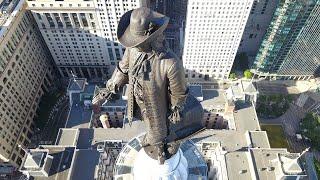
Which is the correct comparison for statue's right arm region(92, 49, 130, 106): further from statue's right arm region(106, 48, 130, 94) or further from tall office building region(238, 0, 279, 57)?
tall office building region(238, 0, 279, 57)

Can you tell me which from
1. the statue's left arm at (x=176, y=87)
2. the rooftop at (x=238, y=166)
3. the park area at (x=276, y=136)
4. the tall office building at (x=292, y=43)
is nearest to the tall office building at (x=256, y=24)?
the tall office building at (x=292, y=43)

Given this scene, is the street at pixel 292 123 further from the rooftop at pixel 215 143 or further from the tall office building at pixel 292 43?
the rooftop at pixel 215 143

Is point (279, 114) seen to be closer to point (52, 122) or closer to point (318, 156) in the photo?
point (318, 156)

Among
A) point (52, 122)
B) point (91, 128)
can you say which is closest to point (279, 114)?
point (91, 128)

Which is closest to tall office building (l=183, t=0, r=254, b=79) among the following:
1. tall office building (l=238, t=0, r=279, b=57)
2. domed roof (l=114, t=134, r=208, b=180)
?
tall office building (l=238, t=0, r=279, b=57)

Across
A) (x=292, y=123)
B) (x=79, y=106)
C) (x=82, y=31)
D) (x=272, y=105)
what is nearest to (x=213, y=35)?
(x=272, y=105)

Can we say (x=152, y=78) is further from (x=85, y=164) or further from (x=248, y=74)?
(x=248, y=74)
